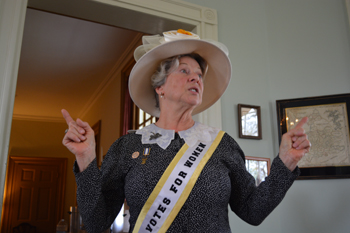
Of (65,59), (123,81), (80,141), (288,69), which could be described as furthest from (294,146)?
(65,59)

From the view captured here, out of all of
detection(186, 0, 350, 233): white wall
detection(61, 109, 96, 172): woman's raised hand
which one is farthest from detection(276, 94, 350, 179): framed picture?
detection(61, 109, 96, 172): woman's raised hand

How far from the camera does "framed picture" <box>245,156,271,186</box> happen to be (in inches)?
89.8

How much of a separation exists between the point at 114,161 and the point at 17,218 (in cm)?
675

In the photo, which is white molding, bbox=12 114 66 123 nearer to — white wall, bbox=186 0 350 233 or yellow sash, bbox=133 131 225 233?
white wall, bbox=186 0 350 233

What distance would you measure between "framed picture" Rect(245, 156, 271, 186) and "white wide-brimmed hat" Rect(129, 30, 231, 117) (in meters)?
0.77

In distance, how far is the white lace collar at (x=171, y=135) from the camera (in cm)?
132

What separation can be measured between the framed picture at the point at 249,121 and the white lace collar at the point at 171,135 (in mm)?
984

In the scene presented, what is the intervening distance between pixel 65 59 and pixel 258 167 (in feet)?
11.3

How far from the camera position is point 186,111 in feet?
4.58

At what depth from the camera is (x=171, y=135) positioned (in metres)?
1.34

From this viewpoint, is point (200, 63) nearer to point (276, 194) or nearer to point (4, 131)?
point (276, 194)

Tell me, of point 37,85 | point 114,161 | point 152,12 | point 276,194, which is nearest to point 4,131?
point 114,161

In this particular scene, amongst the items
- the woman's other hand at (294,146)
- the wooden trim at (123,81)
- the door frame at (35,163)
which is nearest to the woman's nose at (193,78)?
the woman's other hand at (294,146)

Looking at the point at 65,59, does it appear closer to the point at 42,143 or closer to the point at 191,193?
the point at 42,143
